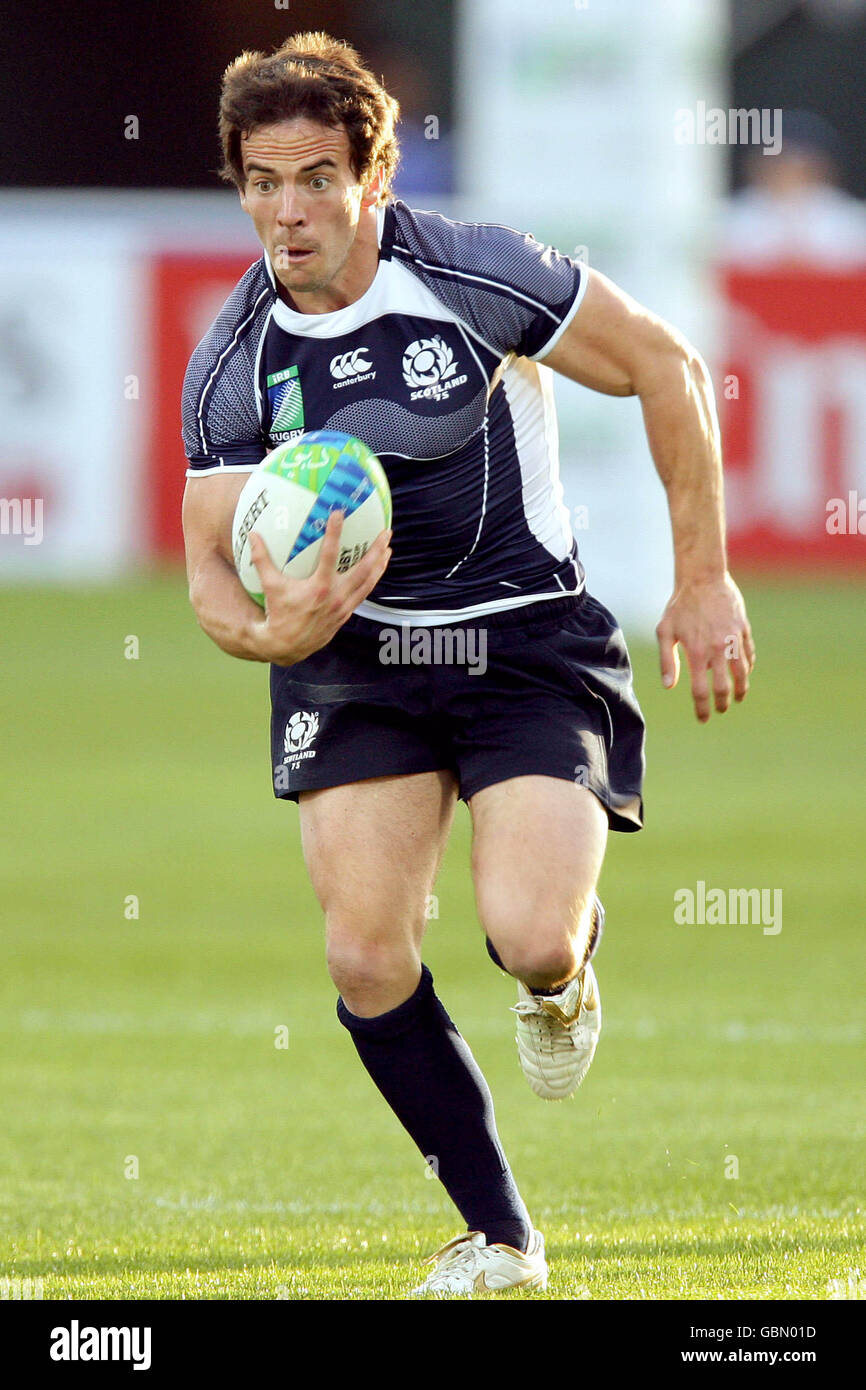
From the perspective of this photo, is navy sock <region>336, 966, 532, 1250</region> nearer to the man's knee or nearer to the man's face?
the man's knee

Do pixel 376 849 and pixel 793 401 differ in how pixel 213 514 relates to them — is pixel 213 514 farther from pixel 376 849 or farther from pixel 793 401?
pixel 793 401

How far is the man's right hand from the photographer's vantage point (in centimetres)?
467

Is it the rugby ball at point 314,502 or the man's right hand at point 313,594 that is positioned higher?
the rugby ball at point 314,502

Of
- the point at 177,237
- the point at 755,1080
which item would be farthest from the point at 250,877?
the point at 177,237

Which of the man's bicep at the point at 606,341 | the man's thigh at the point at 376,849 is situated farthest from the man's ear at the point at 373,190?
the man's thigh at the point at 376,849

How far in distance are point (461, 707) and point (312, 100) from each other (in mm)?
1403

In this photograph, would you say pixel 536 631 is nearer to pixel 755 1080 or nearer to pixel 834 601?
pixel 755 1080

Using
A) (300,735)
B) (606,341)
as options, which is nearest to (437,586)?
(300,735)

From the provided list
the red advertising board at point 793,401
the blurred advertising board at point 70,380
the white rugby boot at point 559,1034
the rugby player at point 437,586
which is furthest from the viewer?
the blurred advertising board at point 70,380

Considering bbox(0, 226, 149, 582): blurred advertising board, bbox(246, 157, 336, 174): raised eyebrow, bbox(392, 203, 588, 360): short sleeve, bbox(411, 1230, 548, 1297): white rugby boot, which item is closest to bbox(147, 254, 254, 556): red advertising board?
bbox(0, 226, 149, 582): blurred advertising board

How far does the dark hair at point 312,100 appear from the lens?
4938 millimetres

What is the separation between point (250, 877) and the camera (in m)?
11.0

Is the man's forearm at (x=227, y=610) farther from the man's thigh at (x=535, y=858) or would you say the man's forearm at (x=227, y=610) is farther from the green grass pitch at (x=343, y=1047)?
the green grass pitch at (x=343, y=1047)

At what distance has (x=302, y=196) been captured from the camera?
489cm
